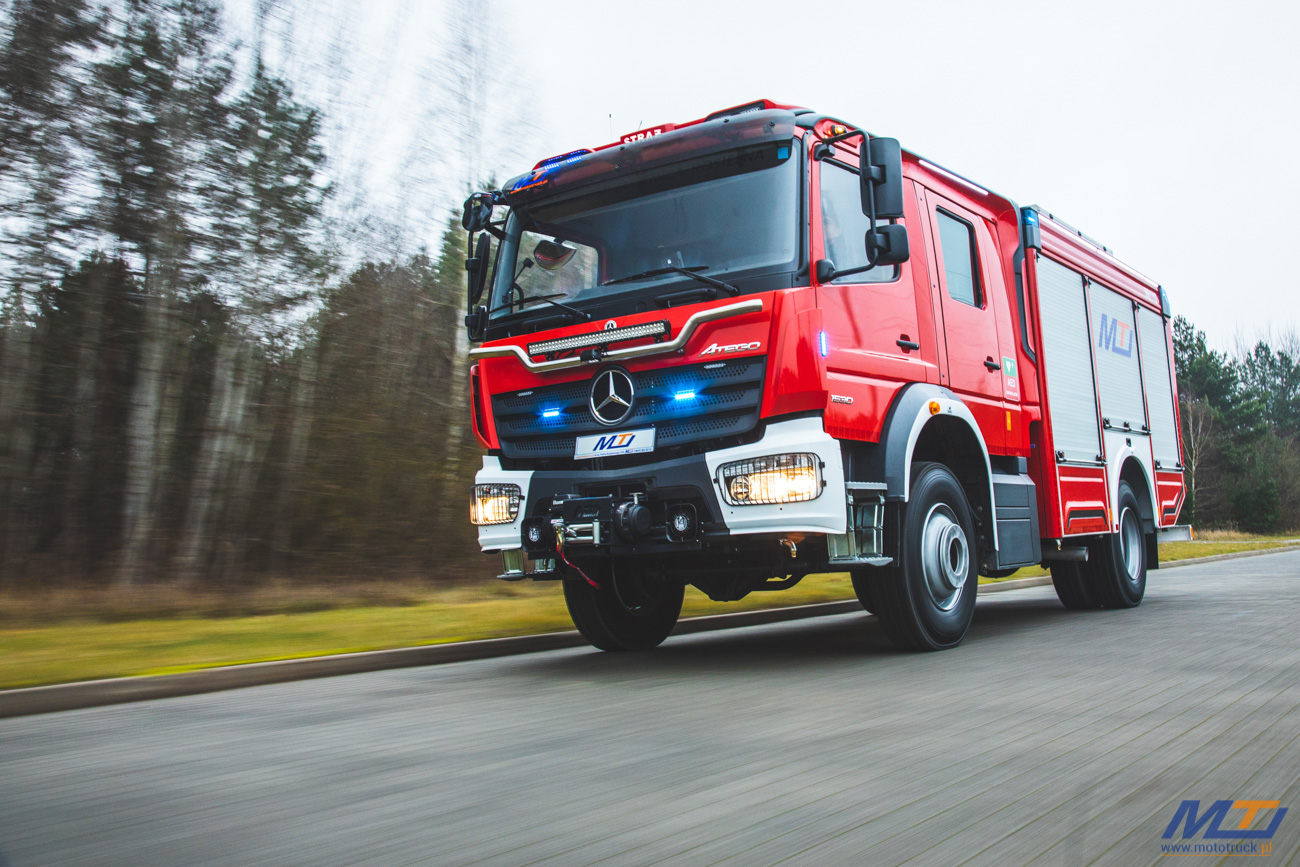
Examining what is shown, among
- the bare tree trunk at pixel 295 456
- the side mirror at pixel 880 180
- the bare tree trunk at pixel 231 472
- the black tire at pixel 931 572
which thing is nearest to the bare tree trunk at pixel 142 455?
the bare tree trunk at pixel 231 472

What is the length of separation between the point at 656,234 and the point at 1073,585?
6.44 meters

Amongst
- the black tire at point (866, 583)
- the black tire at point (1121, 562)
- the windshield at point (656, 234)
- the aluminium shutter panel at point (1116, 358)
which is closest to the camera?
the windshield at point (656, 234)

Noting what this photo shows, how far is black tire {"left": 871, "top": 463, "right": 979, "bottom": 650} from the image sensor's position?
6762mm

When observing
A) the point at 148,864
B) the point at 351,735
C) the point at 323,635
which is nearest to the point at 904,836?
the point at 148,864

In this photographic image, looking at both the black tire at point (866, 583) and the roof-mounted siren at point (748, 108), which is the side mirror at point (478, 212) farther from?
the black tire at point (866, 583)

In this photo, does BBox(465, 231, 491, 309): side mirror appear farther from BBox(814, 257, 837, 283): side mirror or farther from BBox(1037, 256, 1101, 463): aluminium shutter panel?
BBox(1037, 256, 1101, 463): aluminium shutter panel

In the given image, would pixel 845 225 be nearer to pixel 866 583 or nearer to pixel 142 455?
pixel 866 583

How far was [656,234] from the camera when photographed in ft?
22.4

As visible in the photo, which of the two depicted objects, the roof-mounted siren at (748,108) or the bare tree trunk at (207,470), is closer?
the roof-mounted siren at (748,108)

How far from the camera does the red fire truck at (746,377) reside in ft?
20.1

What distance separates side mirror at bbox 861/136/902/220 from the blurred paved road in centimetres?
273

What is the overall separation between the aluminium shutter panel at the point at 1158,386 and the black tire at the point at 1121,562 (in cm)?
110

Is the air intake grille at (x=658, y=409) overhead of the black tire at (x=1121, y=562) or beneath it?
overhead

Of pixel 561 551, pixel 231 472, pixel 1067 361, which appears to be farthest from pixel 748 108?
pixel 231 472
